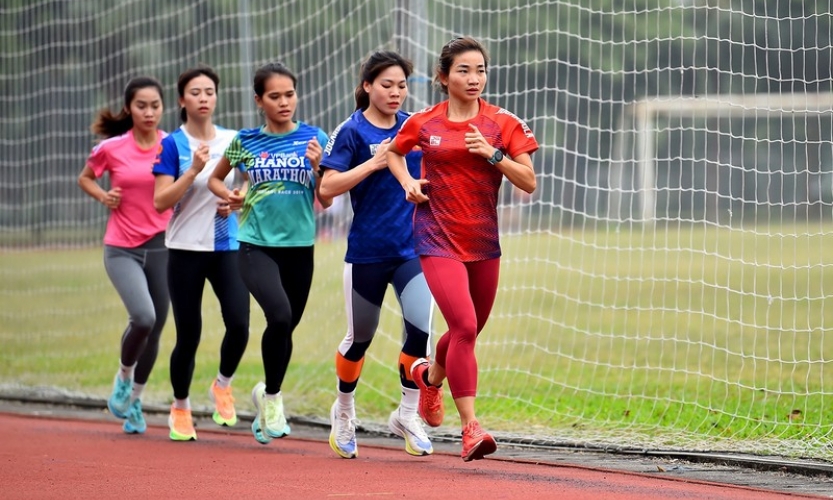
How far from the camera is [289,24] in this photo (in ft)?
40.0

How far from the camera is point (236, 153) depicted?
845cm

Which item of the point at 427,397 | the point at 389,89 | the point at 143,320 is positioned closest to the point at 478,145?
the point at 389,89

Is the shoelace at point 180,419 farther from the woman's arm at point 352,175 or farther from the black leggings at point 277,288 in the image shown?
the woman's arm at point 352,175

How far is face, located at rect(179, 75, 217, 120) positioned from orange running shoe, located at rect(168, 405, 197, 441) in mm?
1915

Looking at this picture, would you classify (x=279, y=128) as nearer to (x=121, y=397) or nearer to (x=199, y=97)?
(x=199, y=97)

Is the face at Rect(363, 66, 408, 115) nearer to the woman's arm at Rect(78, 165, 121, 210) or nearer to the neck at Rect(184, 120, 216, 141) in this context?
the neck at Rect(184, 120, 216, 141)

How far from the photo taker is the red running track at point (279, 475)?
6.28 meters

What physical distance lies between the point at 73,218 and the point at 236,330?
17.9 feet

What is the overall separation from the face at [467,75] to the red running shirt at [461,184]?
0.44 feet

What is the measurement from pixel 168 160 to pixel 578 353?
18.2ft

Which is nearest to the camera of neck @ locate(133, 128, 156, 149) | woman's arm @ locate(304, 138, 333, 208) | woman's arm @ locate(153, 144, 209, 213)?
woman's arm @ locate(304, 138, 333, 208)

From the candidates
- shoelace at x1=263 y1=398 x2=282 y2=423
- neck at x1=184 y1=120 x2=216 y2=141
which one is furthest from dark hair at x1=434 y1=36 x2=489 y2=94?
shoelace at x1=263 y1=398 x2=282 y2=423

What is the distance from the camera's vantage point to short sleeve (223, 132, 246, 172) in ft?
27.6

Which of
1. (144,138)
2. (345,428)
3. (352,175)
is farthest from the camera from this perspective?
(144,138)
